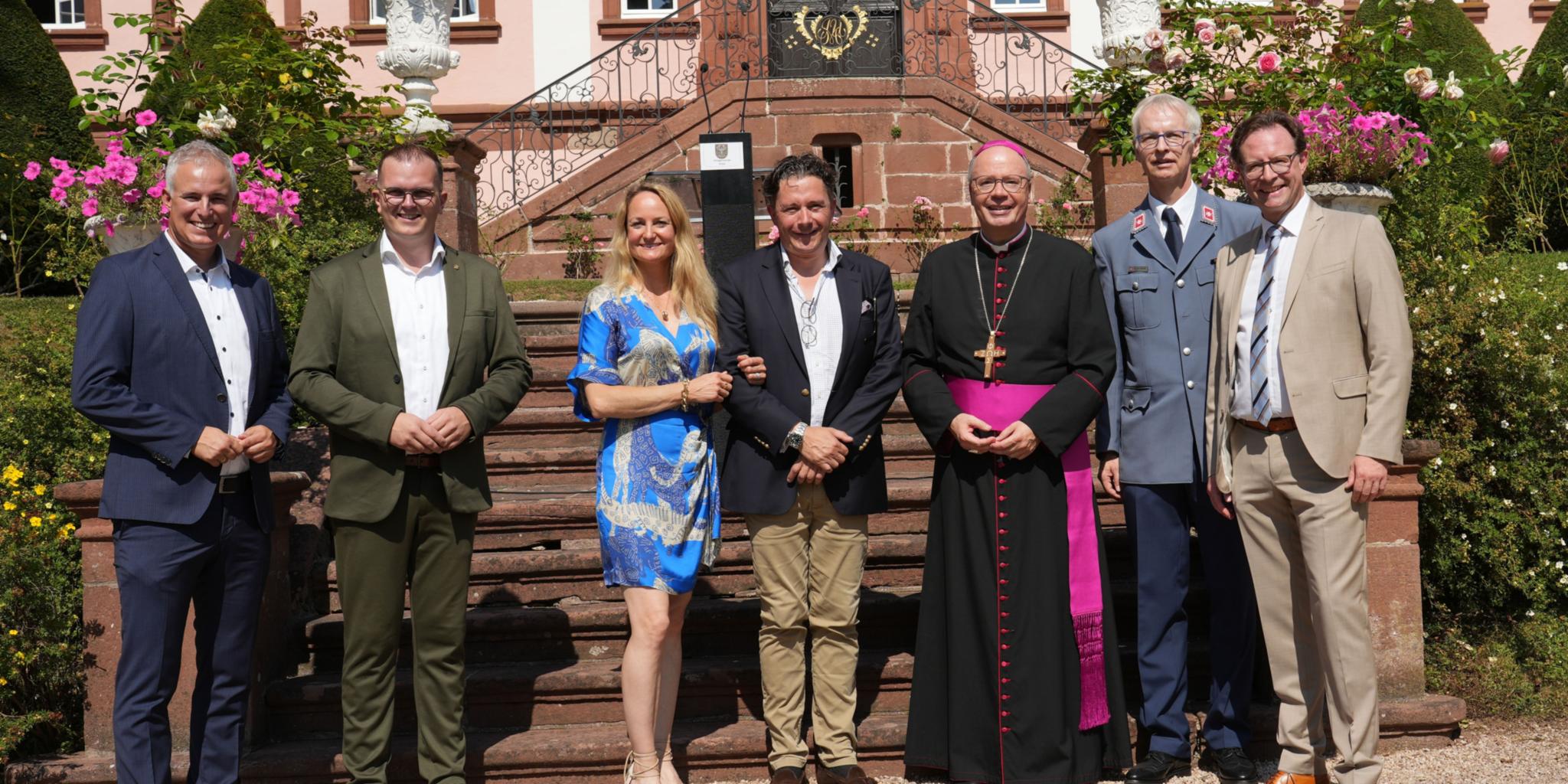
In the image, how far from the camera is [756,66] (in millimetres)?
15062

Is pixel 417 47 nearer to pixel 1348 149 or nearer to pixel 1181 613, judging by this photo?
pixel 1348 149

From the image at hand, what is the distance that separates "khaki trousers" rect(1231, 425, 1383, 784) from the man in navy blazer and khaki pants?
47.3 inches

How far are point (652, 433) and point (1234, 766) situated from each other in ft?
7.42

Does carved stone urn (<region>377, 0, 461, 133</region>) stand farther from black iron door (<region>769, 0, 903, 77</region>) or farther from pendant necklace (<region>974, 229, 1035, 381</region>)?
black iron door (<region>769, 0, 903, 77</region>)

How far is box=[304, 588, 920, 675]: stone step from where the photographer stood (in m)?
5.38

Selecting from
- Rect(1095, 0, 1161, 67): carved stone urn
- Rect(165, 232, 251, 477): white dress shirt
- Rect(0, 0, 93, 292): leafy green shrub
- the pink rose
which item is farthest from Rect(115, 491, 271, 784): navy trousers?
Rect(0, 0, 93, 292): leafy green shrub

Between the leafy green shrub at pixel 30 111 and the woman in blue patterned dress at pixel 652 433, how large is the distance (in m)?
9.74

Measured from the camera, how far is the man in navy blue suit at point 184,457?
410 cm

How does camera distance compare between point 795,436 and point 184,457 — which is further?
point 795,436

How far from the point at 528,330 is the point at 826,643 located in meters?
3.86

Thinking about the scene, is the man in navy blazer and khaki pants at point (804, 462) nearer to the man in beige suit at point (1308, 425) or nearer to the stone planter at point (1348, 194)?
the man in beige suit at point (1308, 425)

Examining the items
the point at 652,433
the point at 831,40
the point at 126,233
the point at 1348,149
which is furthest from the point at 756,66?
the point at 652,433

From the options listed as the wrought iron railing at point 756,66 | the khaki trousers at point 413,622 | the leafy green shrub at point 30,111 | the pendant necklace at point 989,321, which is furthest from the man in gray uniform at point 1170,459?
the leafy green shrub at point 30,111

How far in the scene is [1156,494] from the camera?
4621 mm
